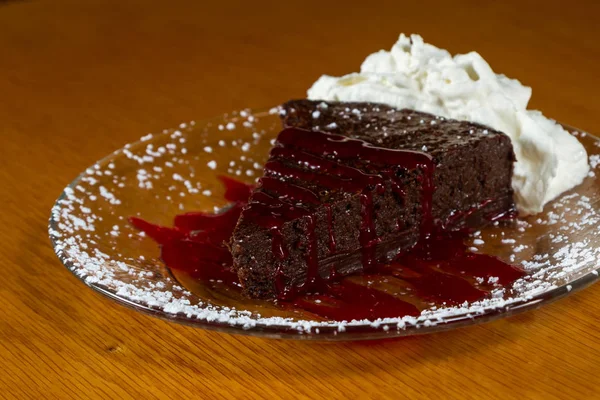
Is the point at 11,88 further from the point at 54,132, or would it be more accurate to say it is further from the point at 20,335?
the point at 20,335

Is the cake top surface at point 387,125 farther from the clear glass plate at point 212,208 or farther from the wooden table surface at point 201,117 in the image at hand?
the wooden table surface at point 201,117

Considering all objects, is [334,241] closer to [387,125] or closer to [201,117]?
→ [387,125]

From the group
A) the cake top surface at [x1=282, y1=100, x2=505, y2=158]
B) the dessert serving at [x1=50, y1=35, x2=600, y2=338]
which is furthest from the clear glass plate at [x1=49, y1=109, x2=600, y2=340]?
the cake top surface at [x1=282, y1=100, x2=505, y2=158]

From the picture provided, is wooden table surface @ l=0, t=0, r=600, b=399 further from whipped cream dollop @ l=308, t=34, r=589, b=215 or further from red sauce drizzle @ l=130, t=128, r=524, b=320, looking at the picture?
whipped cream dollop @ l=308, t=34, r=589, b=215

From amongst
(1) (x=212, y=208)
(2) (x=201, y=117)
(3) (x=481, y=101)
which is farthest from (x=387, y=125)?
(2) (x=201, y=117)

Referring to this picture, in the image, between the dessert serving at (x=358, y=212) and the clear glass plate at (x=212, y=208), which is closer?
the clear glass plate at (x=212, y=208)

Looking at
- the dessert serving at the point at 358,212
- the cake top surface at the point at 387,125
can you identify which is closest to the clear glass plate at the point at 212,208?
the dessert serving at the point at 358,212
